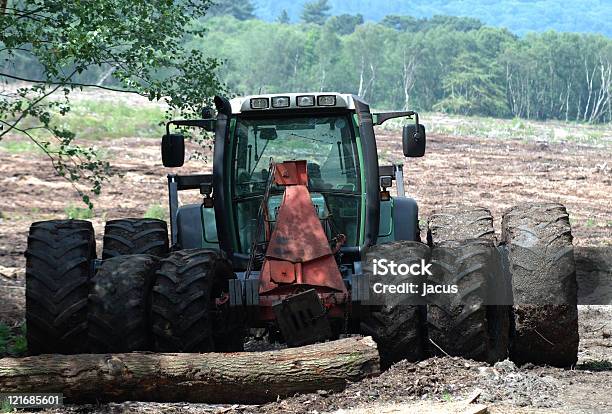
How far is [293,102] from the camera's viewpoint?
10742mm

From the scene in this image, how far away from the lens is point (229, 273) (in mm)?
9820

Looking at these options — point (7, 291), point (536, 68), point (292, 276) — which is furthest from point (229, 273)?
point (536, 68)

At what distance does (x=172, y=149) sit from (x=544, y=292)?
12.2 ft

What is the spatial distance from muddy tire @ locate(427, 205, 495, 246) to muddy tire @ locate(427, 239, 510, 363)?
575 mm

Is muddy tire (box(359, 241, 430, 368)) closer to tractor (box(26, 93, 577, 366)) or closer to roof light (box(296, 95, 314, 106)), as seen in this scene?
tractor (box(26, 93, 577, 366))

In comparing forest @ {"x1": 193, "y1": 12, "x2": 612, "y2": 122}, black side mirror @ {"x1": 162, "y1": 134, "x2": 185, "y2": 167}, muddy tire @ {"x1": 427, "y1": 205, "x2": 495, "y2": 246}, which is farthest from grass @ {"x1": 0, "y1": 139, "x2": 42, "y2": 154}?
forest @ {"x1": 193, "y1": 12, "x2": 612, "y2": 122}

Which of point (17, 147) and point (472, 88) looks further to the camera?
point (472, 88)

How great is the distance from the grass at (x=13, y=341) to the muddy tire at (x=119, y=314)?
7.57ft

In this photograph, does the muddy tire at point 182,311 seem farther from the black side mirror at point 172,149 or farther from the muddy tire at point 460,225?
the muddy tire at point 460,225

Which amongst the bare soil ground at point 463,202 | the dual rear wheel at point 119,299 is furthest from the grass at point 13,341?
the dual rear wheel at point 119,299

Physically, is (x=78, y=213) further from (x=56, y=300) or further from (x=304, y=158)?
(x=56, y=300)

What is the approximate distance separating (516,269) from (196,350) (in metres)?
2.77

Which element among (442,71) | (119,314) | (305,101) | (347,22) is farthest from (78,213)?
(347,22)

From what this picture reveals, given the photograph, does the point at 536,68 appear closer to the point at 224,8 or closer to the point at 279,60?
the point at 279,60
